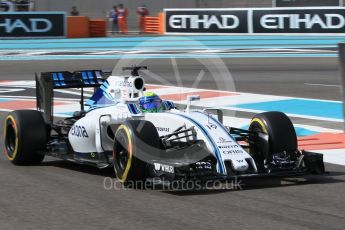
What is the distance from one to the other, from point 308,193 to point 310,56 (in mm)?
18445

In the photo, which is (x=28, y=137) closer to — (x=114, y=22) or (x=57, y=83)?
(x=57, y=83)

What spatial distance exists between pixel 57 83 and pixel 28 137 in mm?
1092

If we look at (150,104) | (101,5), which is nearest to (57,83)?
(150,104)

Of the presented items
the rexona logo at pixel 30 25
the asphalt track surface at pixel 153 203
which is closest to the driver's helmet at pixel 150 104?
the asphalt track surface at pixel 153 203

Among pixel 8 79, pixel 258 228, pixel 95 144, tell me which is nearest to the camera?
pixel 258 228

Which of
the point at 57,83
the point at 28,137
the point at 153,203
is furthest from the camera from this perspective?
the point at 57,83

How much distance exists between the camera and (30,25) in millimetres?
33094

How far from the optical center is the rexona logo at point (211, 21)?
33.2 m

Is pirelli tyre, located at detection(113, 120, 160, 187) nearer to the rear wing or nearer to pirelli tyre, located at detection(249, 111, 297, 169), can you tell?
pirelli tyre, located at detection(249, 111, 297, 169)

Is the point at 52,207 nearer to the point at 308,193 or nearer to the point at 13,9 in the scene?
the point at 308,193

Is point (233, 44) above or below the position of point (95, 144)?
above

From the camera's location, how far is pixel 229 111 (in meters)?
14.9

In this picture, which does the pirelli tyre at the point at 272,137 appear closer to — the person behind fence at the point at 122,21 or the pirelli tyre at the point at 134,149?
the pirelli tyre at the point at 134,149

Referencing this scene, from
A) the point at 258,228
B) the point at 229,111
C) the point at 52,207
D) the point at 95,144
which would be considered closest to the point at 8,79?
the point at 229,111
